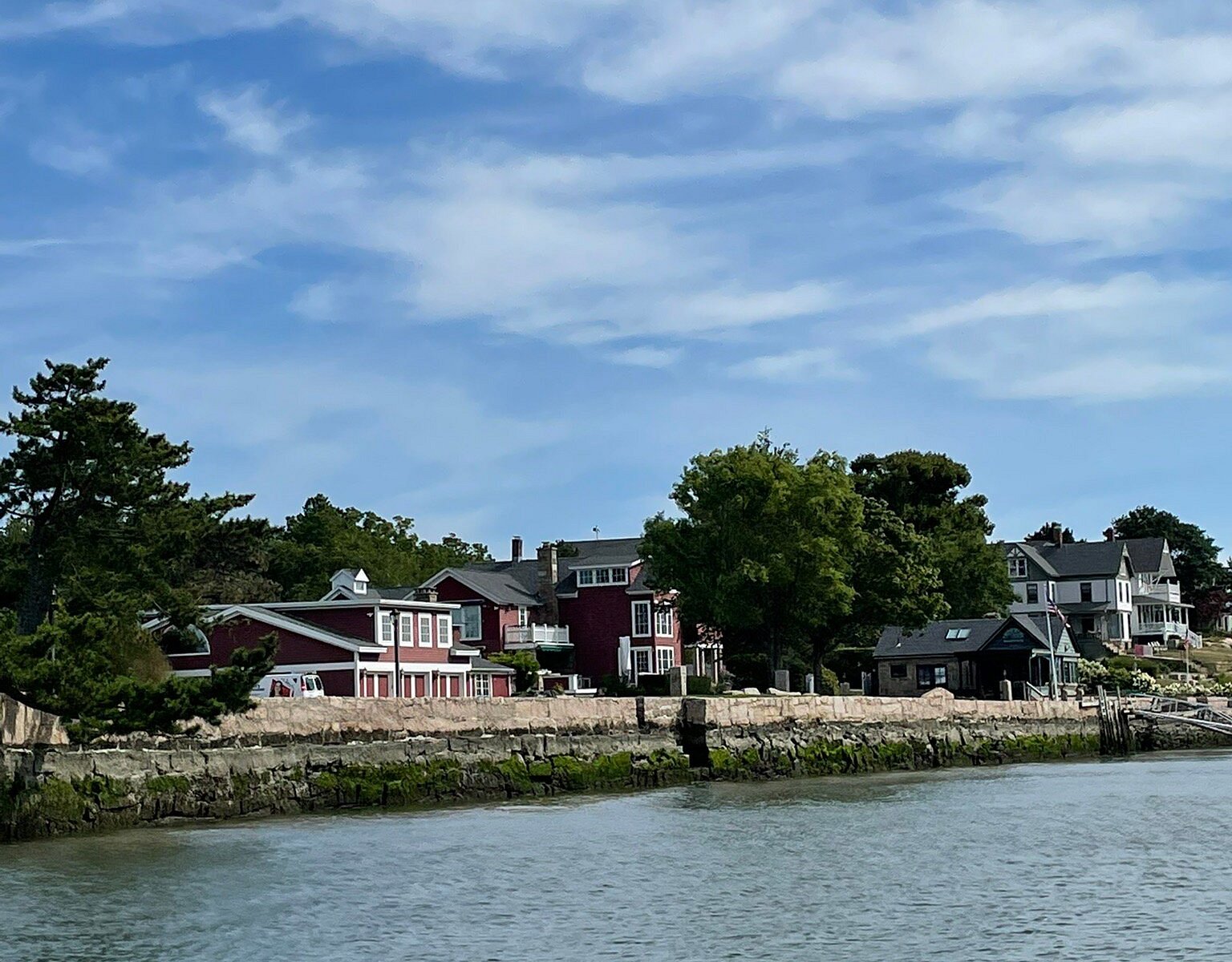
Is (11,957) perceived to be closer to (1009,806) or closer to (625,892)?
(625,892)

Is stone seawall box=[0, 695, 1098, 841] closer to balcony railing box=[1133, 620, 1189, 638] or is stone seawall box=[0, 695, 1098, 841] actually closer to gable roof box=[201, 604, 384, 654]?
gable roof box=[201, 604, 384, 654]

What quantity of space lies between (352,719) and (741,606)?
3587 centimetres

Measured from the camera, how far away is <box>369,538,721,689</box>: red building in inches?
3132

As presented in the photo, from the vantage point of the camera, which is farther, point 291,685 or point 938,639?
point 938,639

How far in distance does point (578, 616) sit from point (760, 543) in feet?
51.6

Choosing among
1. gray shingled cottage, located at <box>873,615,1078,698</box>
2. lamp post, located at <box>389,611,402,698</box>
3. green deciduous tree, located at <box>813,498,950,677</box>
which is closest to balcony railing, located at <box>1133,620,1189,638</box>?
gray shingled cottage, located at <box>873,615,1078,698</box>

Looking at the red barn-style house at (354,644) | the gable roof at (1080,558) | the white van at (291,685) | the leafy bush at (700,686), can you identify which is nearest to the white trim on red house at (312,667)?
the red barn-style house at (354,644)

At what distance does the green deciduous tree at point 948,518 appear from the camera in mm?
93963

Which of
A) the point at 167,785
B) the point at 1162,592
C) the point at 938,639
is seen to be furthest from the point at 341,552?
the point at 167,785

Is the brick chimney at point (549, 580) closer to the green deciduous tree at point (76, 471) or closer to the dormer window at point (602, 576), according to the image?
the dormer window at point (602, 576)

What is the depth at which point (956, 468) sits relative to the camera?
10038cm

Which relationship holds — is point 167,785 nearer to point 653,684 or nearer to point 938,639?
point 653,684

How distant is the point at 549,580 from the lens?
8344 cm

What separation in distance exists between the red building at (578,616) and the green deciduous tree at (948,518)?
1660 cm
